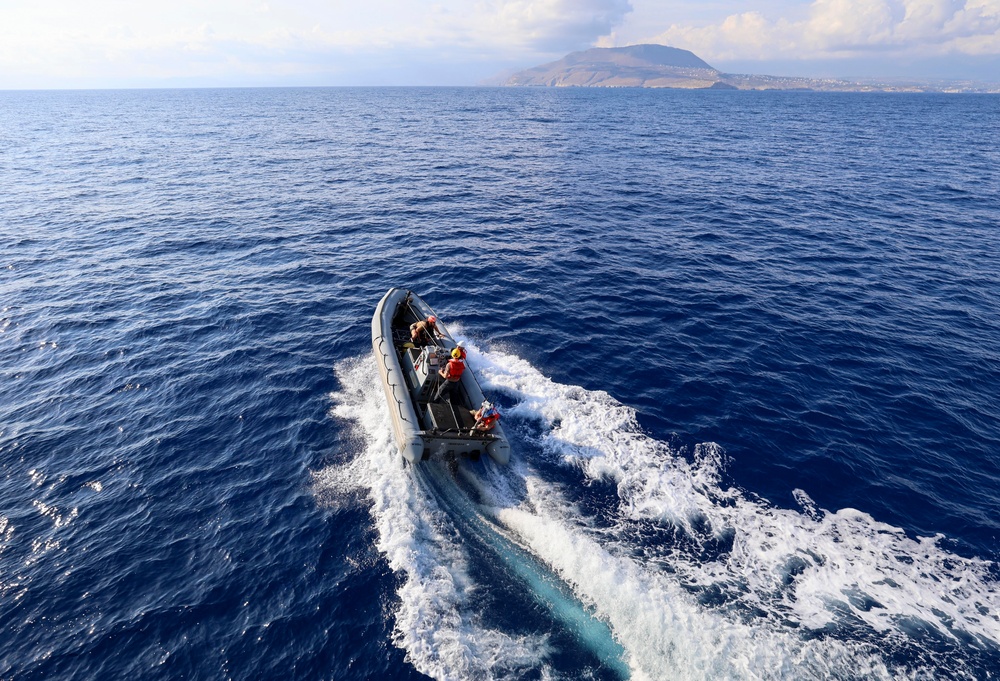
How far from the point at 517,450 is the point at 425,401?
12.9 feet

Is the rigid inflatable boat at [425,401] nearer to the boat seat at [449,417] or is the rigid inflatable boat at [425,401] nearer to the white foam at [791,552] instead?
the boat seat at [449,417]

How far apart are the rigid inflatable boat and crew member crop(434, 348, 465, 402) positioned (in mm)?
230

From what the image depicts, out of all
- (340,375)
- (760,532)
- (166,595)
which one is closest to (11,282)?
(340,375)

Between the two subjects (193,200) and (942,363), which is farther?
(193,200)

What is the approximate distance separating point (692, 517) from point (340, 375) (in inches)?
608

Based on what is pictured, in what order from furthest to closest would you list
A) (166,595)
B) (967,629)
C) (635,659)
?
1. (166,595)
2. (967,629)
3. (635,659)

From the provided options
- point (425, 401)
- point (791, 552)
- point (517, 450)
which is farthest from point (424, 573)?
point (791, 552)

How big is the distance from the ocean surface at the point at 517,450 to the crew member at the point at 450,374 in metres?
2.56

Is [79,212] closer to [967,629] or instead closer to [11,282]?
[11,282]

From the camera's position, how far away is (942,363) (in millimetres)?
22406

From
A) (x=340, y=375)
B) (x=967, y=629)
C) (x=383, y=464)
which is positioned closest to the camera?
(x=967, y=629)

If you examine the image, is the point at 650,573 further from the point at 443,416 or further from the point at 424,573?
the point at 443,416

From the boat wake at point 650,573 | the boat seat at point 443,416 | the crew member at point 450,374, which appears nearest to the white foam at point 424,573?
the boat wake at point 650,573

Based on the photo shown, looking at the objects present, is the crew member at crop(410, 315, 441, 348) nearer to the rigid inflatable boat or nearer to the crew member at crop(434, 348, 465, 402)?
the rigid inflatable boat
